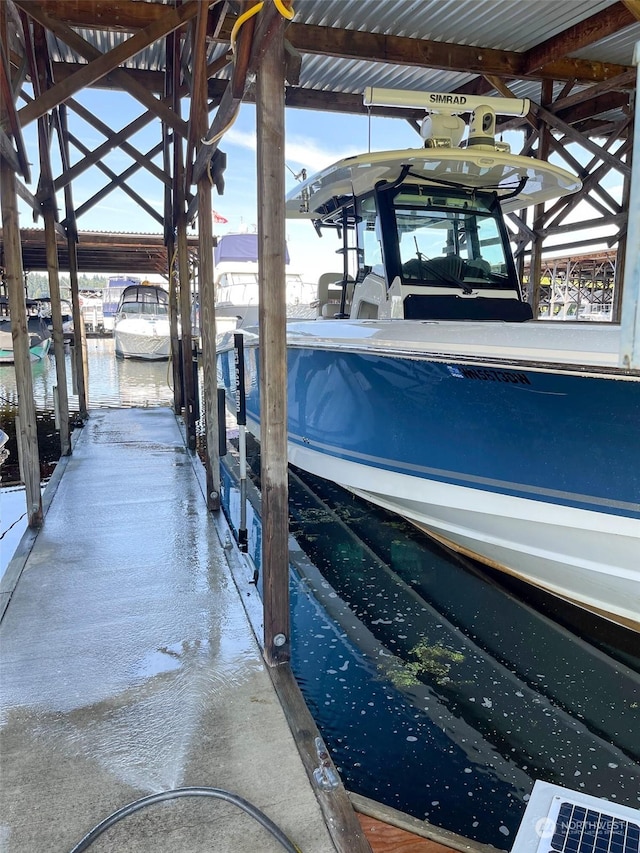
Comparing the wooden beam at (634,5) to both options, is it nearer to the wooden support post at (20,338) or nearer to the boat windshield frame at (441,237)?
the boat windshield frame at (441,237)

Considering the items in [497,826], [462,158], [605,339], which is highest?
[462,158]

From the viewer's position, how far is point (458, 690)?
2.60 m

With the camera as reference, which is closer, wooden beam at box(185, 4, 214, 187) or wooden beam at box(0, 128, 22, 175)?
wooden beam at box(0, 128, 22, 175)

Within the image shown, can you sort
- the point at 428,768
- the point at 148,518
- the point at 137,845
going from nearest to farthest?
the point at 137,845 → the point at 428,768 → the point at 148,518

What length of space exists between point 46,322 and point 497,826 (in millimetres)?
20577

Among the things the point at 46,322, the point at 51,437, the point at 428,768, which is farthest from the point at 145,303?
the point at 428,768

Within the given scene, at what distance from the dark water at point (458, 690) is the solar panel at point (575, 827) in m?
0.64

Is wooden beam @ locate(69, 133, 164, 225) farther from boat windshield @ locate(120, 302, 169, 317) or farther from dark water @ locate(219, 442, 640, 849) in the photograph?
boat windshield @ locate(120, 302, 169, 317)

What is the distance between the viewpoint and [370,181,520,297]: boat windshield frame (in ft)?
13.7

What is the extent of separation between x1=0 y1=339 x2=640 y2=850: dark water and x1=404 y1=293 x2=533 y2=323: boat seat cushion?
1.60 metres

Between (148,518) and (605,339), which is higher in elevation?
(605,339)

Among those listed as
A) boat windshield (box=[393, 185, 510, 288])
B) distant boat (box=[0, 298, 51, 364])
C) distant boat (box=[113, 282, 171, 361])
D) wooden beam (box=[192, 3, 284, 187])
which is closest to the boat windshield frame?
boat windshield (box=[393, 185, 510, 288])

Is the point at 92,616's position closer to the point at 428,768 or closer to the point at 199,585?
the point at 199,585

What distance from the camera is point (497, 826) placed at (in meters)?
1.94
